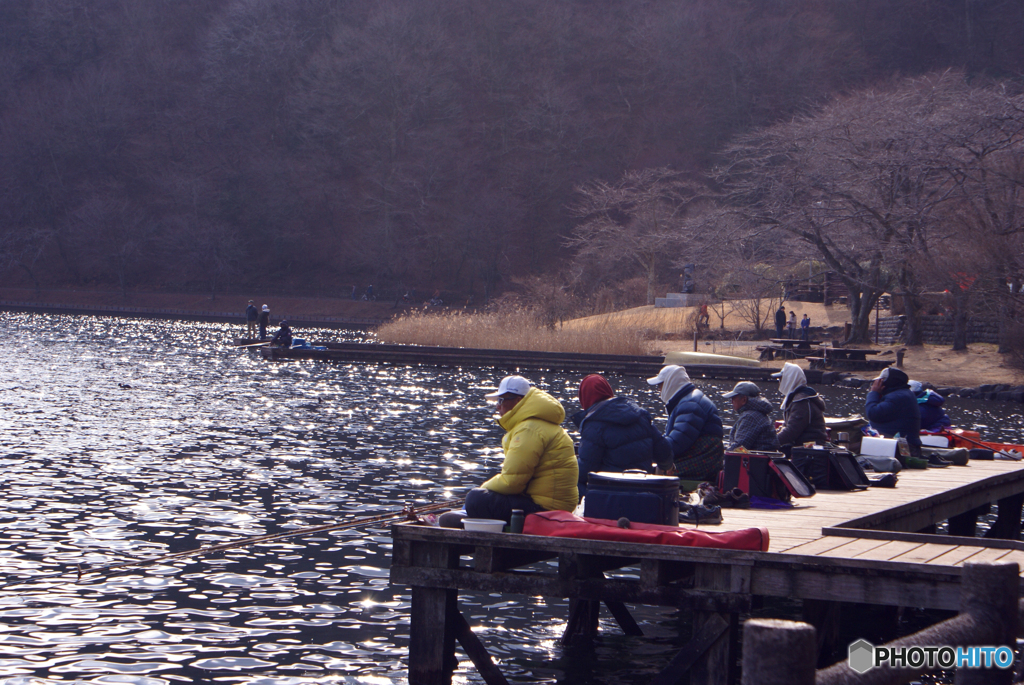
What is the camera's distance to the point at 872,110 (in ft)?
132

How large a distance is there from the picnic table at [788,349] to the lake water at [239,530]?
10.7m

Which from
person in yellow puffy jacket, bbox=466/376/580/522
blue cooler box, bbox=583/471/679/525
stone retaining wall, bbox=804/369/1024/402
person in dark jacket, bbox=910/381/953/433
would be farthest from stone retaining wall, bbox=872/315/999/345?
person in yellow puffy jacket, bbox=466/376/580/522

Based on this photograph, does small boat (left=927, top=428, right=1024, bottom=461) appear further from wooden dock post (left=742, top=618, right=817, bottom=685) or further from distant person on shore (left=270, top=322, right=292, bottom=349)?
distant person on shore (left=270, top=322, right=292, bottom=349)

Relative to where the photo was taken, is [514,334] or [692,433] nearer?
[692,433]

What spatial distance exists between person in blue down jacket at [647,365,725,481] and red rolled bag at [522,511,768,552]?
248cm

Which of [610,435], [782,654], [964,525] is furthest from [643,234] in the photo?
[782,654]

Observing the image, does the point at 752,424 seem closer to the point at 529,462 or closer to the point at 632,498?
the point at 632,498

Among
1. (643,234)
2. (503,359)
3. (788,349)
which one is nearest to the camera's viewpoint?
(503,359)

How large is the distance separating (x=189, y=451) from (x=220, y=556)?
7142 millimetres

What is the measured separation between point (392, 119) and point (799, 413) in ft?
278

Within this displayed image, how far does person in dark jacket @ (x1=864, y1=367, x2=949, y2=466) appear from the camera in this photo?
12047 mm

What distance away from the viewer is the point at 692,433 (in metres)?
9.27

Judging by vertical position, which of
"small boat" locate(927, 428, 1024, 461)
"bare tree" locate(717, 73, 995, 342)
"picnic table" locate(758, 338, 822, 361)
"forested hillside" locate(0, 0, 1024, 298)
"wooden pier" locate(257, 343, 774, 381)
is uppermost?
"forested hillside" locate(0, 0, 1024, 298)

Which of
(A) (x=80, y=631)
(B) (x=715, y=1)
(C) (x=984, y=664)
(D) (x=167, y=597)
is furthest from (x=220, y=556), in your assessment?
(B) (x=715, y=1)
